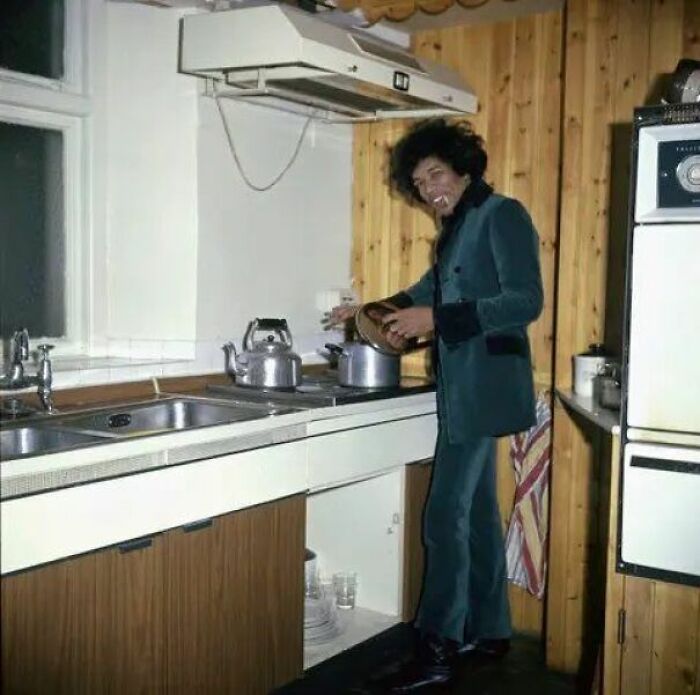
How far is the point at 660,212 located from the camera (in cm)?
241

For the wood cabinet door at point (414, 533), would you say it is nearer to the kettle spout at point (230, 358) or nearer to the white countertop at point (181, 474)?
the white countertop at point (181, 474)

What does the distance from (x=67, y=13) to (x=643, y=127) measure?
185 cm

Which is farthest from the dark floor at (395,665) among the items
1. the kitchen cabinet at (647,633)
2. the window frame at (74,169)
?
the window frame at (74,169)

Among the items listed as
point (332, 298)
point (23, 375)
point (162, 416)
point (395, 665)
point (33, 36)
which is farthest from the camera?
point (332, 298)

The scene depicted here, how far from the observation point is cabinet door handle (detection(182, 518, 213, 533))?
230 centimetres

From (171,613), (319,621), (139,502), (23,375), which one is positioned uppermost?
(23,375)

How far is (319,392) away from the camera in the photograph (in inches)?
119

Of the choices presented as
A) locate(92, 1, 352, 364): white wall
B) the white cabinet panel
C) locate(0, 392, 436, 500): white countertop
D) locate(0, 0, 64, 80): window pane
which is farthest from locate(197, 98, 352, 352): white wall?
the white cabinet panel

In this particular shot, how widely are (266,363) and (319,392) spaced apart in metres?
0.20

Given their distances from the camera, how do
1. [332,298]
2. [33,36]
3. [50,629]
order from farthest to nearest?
[332,298]
[33,36]
[50,629]

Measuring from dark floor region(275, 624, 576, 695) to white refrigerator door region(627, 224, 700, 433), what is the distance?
1.05 meters

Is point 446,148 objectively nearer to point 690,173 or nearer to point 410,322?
point 410,322

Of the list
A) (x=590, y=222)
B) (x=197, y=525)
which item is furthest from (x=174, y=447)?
(x=590, y=222)

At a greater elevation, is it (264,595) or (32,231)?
(32,231)
